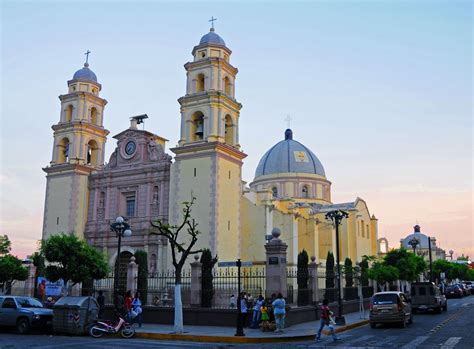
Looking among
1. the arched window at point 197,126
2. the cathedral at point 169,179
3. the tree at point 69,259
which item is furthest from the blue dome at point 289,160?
the tree at point 69,259

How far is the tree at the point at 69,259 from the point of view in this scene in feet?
80.6

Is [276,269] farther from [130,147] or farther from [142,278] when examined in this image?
[130,147]

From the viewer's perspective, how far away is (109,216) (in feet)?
127

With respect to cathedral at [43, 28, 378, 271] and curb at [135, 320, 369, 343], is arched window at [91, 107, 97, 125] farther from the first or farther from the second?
curb at [135, 320, 369, 343]

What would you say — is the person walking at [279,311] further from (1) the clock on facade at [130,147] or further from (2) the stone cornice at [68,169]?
(2) the stone cornice at [68,169]

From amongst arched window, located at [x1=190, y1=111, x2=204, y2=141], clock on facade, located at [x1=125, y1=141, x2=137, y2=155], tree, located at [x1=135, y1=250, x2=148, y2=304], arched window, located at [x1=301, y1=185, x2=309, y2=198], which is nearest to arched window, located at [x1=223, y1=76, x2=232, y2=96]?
arched window, located at [x1=190, y1=111, x2=204, y2=141]

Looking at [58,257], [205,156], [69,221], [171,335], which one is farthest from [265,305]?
[69,221]

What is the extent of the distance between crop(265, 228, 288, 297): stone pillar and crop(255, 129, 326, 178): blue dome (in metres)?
36.1

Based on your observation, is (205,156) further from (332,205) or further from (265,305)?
(332,205)

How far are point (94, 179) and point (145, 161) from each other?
16.0 feet

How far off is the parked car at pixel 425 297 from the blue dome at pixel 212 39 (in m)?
21.3

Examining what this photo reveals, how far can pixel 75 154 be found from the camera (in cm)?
4025

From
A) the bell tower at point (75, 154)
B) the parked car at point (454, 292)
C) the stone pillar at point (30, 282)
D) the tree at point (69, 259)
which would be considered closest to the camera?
the tree at point (69, 259)

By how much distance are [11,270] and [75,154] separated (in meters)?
10.4
